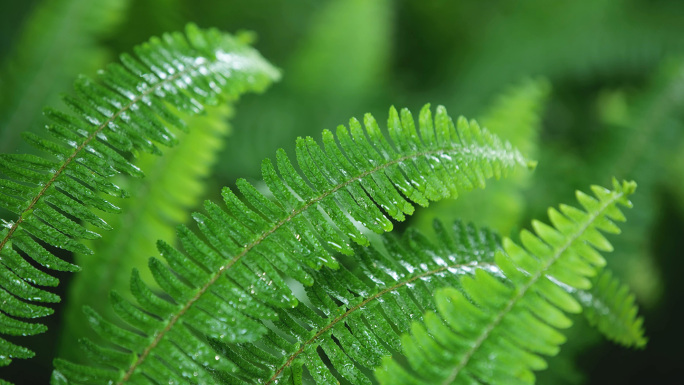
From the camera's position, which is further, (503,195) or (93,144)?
(503,195)

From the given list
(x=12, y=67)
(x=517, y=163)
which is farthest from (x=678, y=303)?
(x=12, y=67)

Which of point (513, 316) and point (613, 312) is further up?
point (613, 312)

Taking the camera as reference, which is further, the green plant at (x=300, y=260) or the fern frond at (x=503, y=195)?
the fern frond at (x=503, y=195)

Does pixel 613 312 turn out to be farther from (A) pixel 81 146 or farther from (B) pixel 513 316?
(A) pixel 81 146

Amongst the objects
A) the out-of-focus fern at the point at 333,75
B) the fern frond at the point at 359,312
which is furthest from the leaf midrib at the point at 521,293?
the out-of-focus fern at the point at 333,75

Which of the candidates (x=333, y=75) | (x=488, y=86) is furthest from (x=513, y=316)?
(x=488, y=86)

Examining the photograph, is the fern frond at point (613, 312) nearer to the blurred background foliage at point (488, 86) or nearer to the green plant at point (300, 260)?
the green plant at point (300, 260)

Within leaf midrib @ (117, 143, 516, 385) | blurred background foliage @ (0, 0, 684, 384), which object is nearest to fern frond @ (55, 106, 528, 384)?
leaf midrib @ (117, 143, 516, 385)
